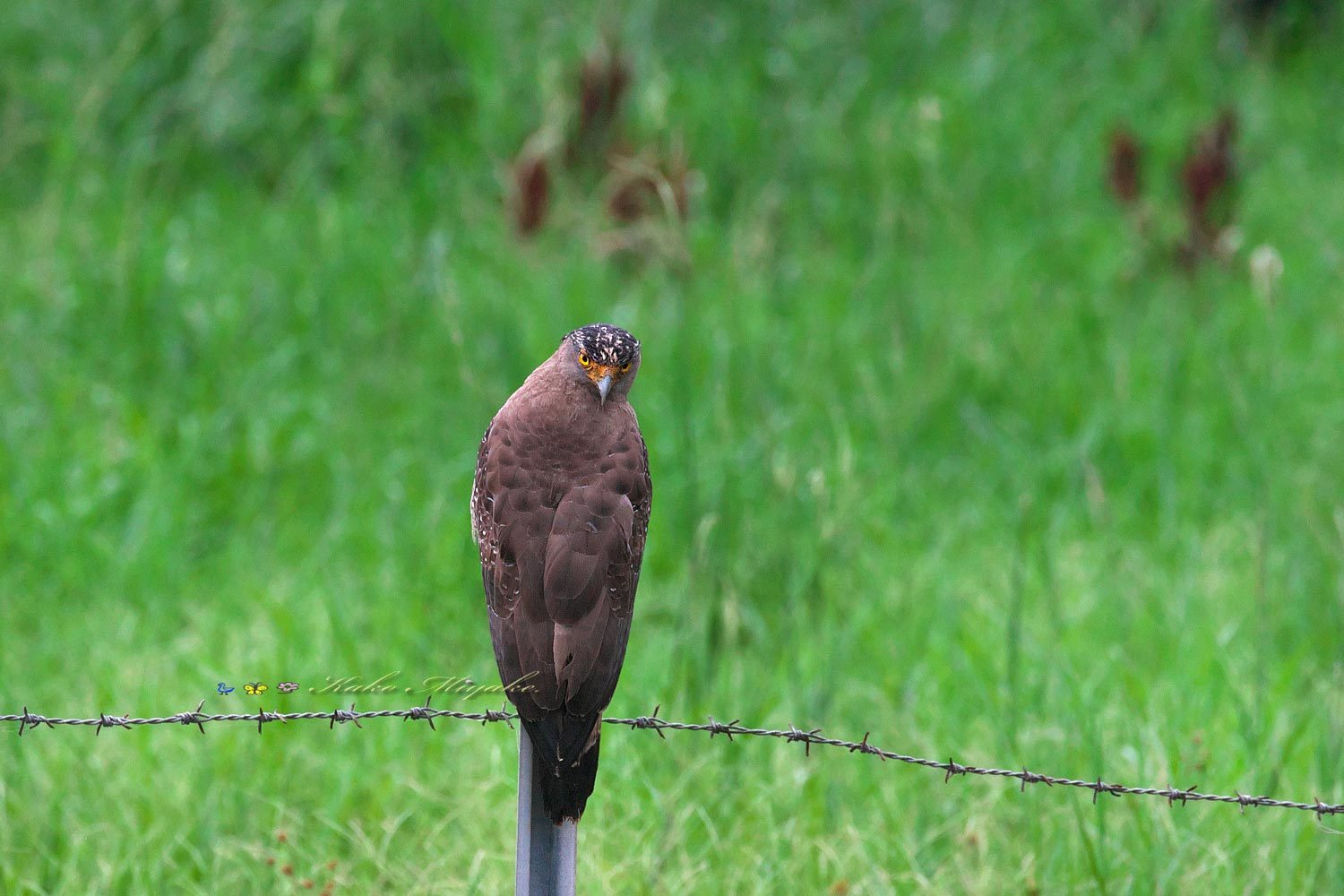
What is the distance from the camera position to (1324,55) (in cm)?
831

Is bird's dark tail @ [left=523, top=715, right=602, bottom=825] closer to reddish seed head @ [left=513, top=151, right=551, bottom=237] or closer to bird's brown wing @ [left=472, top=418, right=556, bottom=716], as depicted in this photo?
bird's brown wing @ [left=472, top=418, right=556, bottom=716]

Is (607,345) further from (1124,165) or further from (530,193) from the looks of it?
(1124,165)

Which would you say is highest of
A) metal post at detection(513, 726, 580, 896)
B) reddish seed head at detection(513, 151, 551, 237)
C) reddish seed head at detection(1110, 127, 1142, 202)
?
reddish seed head at detection(1110, 127, 1142, 202)

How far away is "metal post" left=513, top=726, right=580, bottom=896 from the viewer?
6.59 ft

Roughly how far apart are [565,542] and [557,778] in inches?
13.7

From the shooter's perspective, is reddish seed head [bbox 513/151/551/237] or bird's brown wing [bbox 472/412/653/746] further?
reddish seed head [bbox 513/151/551/237]

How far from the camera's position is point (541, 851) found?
6.62 ft

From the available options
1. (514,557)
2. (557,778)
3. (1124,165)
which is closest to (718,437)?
(1124,165)

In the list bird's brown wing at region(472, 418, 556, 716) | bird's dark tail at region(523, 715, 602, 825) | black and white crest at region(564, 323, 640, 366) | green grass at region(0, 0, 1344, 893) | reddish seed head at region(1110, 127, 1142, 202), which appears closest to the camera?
bird's dark tail at region(523, 715, 602, 825)

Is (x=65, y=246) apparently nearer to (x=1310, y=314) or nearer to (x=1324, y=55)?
(x=1310, y=314)

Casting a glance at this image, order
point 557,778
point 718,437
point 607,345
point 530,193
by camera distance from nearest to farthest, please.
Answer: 1. point 557,778
2. point 607,345
3. point 718,437
4. point 530,193

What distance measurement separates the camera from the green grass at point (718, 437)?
317cm

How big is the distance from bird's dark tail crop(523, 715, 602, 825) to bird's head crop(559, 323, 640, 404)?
566 millimetres

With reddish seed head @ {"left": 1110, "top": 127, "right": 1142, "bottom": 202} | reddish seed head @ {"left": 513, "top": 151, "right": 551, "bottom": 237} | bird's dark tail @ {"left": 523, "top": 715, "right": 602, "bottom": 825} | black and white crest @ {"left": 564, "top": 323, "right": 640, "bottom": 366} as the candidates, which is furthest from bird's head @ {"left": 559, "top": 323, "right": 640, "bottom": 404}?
reddish seed head @ {"left": 1110, "top": 127, "right": 1142, "bottom": 202}
